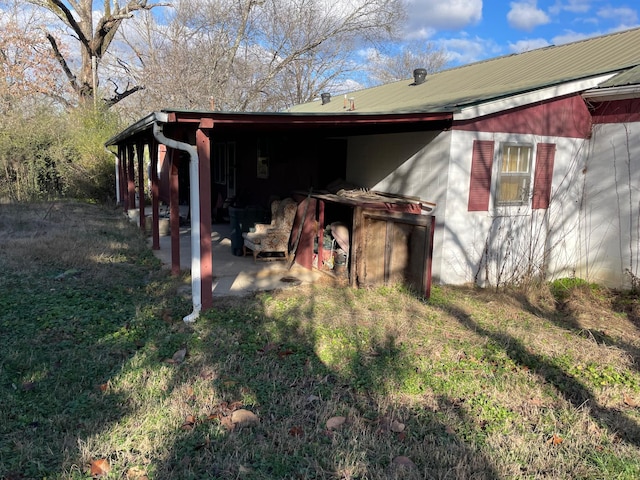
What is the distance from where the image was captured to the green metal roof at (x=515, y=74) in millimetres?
7289

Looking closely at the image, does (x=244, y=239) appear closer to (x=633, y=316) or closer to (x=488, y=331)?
(x=488, y=331)

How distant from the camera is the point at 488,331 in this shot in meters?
5.21

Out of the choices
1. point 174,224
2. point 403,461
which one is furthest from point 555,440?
point 174,224

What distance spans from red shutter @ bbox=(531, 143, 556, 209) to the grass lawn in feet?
6.42

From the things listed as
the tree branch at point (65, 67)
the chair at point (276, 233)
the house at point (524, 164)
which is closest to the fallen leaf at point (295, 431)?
the house at point (524, 164)

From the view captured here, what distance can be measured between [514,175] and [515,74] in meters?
2.56

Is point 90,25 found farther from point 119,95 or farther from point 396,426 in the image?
point 396,426

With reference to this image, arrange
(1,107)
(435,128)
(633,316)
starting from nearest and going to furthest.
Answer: (633,316)
(435,128)
(1,107)

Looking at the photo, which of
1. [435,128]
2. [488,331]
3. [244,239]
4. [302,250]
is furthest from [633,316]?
[244,239]

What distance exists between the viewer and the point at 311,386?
12.6ft

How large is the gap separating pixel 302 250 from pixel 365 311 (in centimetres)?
260

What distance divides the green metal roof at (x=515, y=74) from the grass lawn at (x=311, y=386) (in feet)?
10.4

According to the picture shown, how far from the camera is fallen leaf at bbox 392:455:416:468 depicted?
113 inches

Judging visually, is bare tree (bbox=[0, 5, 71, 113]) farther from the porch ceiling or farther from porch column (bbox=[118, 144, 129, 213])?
the porch ceiling
